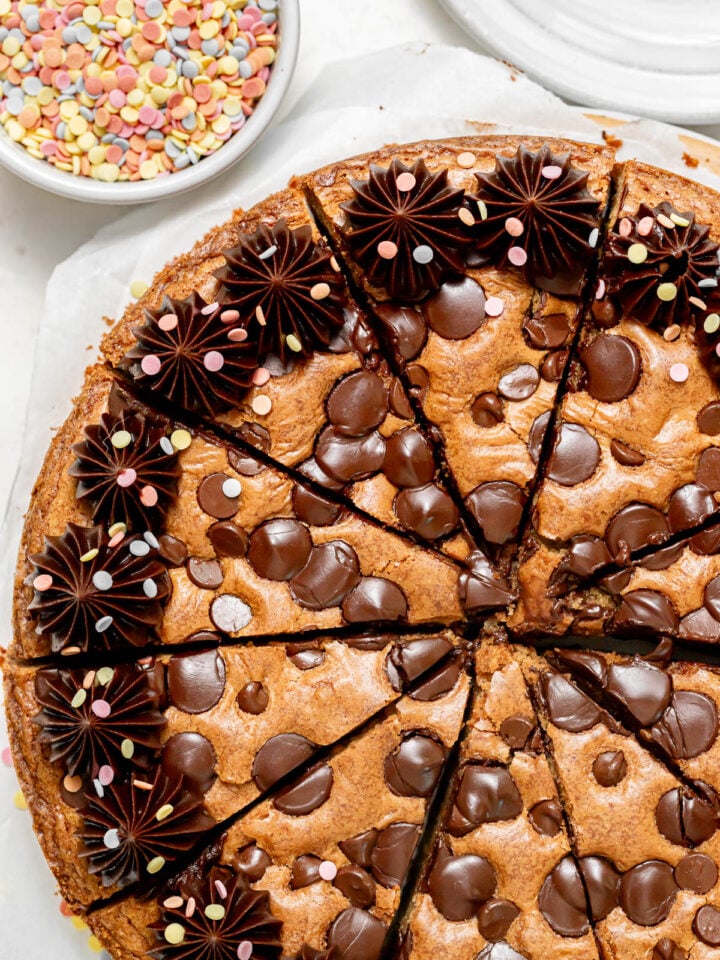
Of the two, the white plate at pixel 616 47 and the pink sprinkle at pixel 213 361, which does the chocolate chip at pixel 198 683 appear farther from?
the white plate at pixel 616 47

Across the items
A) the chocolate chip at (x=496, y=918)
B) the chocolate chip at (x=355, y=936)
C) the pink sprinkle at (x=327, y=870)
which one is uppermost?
the pink sprinkle at (x=327, y=870)

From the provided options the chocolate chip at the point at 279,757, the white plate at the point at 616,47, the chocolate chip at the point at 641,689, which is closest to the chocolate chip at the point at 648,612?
the chocolate chip at the point at 641,689

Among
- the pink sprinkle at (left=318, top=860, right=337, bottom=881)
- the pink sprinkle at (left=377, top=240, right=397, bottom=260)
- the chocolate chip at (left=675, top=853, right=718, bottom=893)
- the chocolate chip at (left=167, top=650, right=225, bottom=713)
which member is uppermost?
the pink sprinkle at (left=377, top=240, right=397, bottom=260)

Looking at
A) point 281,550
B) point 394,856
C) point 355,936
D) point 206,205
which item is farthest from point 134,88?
point 355,936

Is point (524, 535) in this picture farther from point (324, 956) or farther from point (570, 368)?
point (324, 956)

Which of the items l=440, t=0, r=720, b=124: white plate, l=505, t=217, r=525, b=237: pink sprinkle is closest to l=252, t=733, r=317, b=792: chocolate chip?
l=505, t=217, r=525, b=237: pink sprinkle

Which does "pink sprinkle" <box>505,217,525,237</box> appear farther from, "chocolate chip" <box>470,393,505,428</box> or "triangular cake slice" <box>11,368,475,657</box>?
"triangular cake slice" <box>11,368,475,657</box>

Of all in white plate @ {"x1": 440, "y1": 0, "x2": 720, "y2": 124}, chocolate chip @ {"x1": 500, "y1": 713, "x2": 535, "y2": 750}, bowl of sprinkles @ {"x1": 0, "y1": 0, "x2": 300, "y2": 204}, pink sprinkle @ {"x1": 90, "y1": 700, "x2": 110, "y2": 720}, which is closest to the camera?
pink sprinkle @ {"x1": 90, "y1": 700, "x2": 110, "y2": 720}
